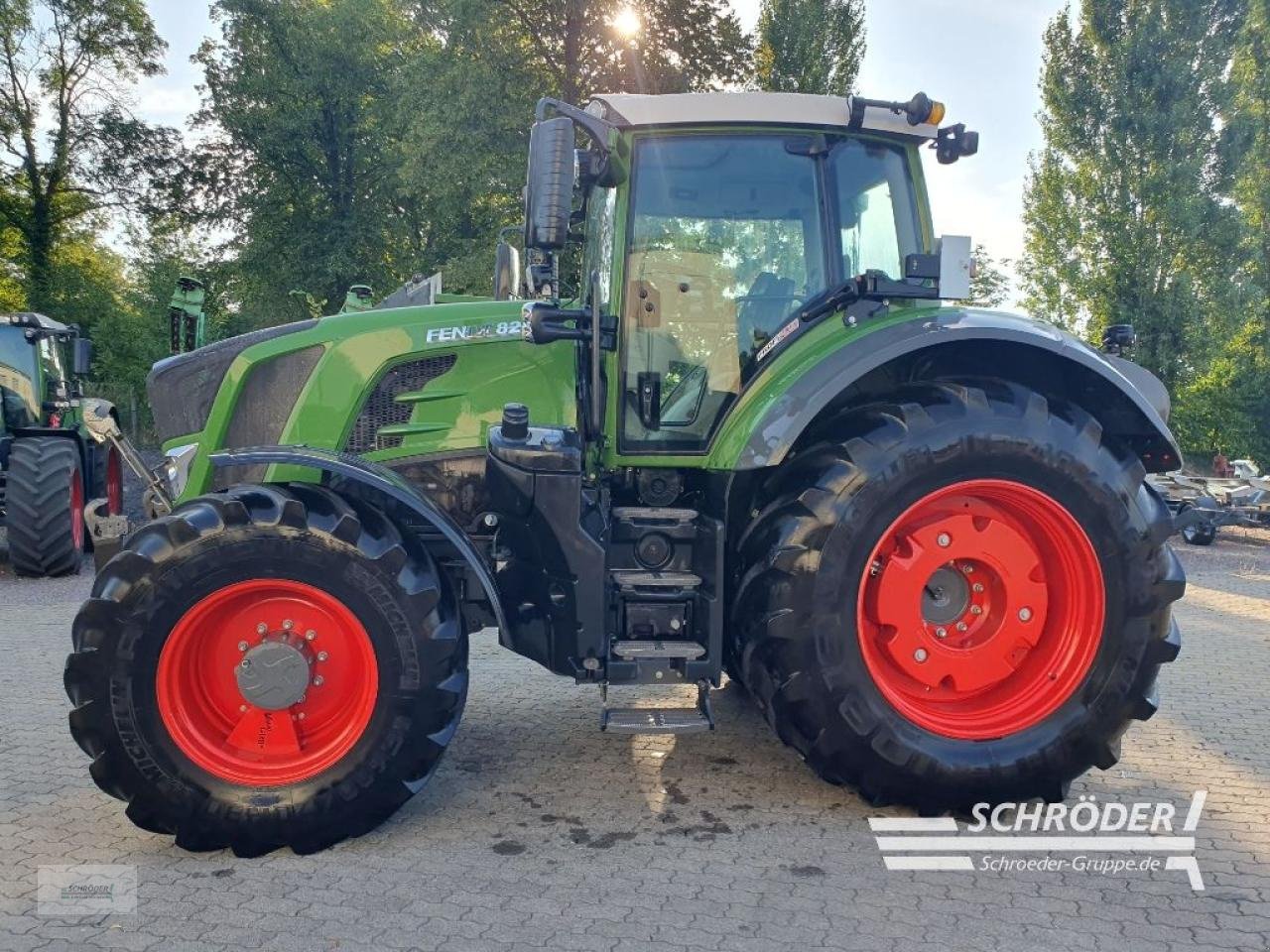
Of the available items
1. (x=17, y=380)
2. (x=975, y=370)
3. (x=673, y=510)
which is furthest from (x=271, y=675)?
(x=17, y=380)

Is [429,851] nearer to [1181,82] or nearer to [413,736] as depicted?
[413,736]

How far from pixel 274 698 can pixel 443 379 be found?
1.41 m

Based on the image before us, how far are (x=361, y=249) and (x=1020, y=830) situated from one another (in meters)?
23.6

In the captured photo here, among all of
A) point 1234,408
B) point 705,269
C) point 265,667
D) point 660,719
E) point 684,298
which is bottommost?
point 660,719

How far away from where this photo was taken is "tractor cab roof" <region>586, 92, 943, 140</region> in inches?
144

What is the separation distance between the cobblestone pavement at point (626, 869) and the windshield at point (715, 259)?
1.41m

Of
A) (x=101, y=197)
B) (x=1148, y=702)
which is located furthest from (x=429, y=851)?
(x=101, y=197)

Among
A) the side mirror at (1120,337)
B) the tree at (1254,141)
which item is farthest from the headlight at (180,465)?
the tree at (1254,141)

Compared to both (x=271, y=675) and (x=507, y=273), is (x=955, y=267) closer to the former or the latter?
(x=507, y=273)

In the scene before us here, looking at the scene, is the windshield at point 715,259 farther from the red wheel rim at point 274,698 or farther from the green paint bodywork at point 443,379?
the red wheel rim at point 274,698

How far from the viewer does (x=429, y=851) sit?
3.17 meters

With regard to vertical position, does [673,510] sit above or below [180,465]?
below

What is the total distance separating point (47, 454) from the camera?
29.2ft

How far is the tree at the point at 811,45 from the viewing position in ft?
65.5
